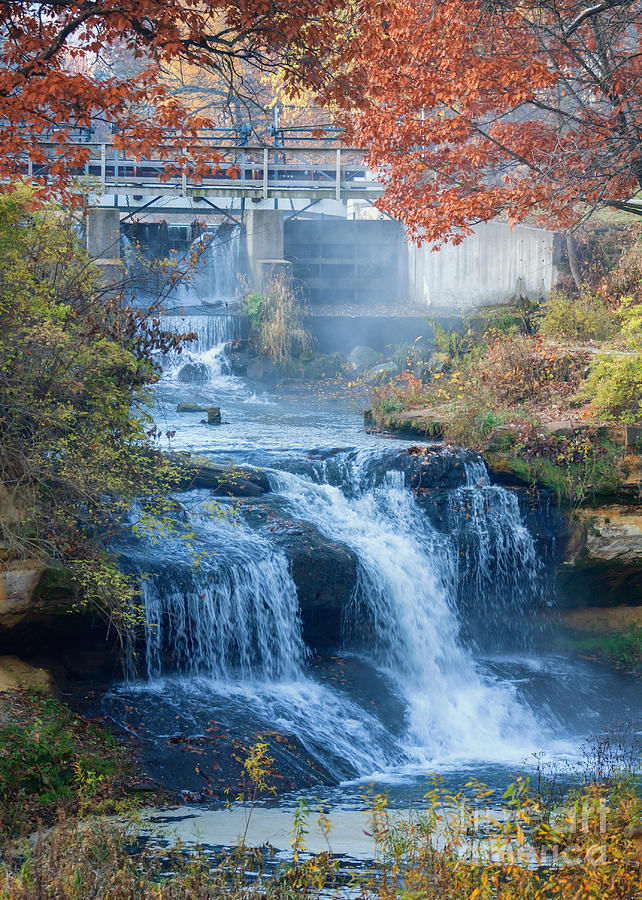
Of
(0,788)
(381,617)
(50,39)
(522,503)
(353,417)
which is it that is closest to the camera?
(0,788)

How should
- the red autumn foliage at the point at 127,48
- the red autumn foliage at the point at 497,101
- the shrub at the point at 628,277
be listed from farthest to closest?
the shrub at the point at 628,277 → the red autumn foliage at the point at 497,101 → the red autumn foliage at the point at 127,48

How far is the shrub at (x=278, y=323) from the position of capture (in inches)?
773

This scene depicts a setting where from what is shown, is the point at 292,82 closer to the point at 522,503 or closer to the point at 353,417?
the point at 522,503

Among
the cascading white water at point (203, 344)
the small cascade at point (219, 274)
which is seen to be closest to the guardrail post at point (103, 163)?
the small cascade at point (219, 274)

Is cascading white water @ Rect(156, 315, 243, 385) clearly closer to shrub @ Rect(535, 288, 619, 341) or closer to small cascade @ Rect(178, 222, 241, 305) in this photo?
small cascade @ Rect(178, 222, 241, 305)

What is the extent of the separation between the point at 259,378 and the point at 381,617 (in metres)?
10.0

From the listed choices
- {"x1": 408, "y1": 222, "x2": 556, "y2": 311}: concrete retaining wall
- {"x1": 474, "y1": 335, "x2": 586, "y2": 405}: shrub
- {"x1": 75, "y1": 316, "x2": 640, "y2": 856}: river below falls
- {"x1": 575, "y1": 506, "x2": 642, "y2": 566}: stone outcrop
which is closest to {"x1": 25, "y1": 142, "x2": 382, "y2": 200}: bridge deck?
{"x1": 408, "y1": 222, "x2": 556, "y2": 311}: concrete retaining wall

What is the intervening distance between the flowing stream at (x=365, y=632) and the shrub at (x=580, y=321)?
4.22 metres

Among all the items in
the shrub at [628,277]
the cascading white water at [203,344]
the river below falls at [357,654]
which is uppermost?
the shrub at [628,277]

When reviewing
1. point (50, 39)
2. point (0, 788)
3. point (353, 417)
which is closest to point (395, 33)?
point (50, 39)

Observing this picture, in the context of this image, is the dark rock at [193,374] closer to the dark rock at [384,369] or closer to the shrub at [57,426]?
the dark rock at [384,369]

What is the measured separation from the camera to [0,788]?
5973 millimetres

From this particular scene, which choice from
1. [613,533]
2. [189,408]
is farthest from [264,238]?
[613,533]

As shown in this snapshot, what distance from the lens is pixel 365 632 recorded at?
401 inches
